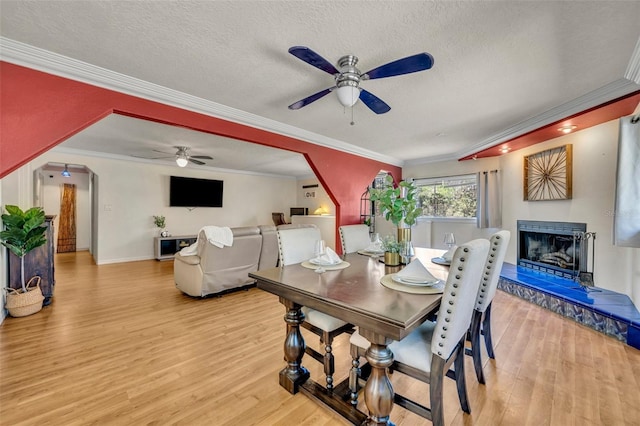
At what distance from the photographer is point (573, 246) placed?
3434 millimetres

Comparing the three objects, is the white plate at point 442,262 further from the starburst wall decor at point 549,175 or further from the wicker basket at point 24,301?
the wicker basket at point 24,301

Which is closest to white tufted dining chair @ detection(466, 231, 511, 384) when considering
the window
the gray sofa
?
the gray sofa

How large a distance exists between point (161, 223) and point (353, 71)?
619cm

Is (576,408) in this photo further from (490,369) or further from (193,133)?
(193,133)

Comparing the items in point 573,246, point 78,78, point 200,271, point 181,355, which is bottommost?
point 181,355

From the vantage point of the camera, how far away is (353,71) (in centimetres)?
193

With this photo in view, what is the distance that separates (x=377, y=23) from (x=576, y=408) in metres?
2.67

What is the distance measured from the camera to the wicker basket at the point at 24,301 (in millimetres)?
→ 2781

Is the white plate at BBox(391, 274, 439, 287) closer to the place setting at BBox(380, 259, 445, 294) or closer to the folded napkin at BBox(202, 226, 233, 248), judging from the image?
the place setting at BBox(380, 259, 445, 294)

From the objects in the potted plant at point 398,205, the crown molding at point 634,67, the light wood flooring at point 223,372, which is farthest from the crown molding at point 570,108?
the light wood flooring at point 223,372

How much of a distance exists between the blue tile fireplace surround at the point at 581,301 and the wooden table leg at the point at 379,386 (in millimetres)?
2619

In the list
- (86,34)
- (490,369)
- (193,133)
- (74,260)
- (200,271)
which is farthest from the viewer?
(74,260)

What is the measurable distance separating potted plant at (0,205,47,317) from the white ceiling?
1.80 meters

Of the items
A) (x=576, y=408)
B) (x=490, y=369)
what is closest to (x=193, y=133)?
(x=490, y=369)
